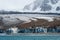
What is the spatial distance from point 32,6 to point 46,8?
241 millimetres

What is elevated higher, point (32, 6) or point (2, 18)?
point (32, 6)

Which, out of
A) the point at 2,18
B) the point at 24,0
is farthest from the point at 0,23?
the point at 24,0

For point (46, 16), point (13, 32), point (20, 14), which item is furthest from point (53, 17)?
point (13, 32)

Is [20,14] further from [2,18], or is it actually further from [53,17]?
[53,17]

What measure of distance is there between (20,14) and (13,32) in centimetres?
32

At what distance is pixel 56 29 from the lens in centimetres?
228

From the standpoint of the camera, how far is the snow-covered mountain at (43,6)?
7.49ft

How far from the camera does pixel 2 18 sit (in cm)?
227

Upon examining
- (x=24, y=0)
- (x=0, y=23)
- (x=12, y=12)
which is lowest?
(x=0, y=23)

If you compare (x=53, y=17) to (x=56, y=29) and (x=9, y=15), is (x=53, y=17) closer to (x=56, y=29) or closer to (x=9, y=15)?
(x=56, y=29)

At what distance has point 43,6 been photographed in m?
2.30

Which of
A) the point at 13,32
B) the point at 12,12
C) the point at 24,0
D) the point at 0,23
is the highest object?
the point at 24,0

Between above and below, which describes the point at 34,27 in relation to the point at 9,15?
below

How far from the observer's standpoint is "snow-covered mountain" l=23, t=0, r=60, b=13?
7.49 ft
